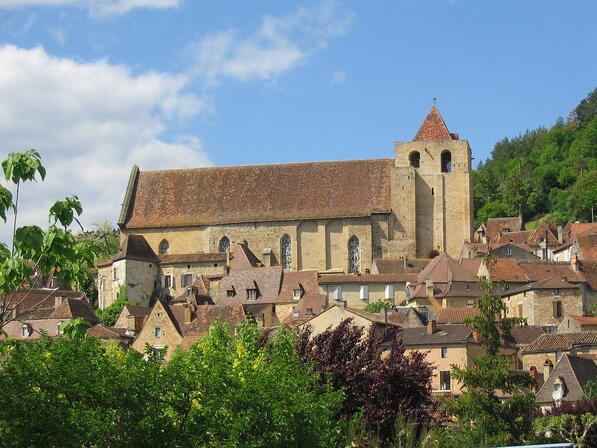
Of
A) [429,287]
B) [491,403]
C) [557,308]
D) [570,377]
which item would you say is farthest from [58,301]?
[491,403]

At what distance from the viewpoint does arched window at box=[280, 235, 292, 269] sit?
3273 inches

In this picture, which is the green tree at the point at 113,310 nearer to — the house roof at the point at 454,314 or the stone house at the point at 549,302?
the house roof at the point at 454,314

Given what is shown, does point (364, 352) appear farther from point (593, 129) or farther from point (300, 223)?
point (593, 129)

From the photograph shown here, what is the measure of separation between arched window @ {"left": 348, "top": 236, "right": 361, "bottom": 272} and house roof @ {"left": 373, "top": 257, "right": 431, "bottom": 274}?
1.72 m

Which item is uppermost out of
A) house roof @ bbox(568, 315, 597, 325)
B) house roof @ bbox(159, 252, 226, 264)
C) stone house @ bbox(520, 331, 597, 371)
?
house roof @ bbox(159, 252, 226, 264)

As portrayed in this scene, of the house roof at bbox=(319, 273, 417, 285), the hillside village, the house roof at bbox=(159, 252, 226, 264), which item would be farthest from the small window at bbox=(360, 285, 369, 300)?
the house roof at bbox=(159, 252, 226, 264)

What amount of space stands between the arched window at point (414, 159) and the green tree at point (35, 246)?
236 ft

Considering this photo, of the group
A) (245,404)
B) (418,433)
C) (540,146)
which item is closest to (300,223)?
(418,433)

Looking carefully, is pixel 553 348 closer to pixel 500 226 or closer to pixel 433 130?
pixel 433 130

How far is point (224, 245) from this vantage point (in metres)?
85.2

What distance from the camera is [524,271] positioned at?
2815 inches

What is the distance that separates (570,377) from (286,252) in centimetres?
3803

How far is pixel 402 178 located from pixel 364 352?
5264 centimetres

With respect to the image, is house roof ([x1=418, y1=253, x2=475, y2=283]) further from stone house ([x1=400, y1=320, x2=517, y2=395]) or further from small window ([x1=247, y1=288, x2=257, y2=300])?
stone house ([x1=400, y1=320, x2=517, y2=395])
